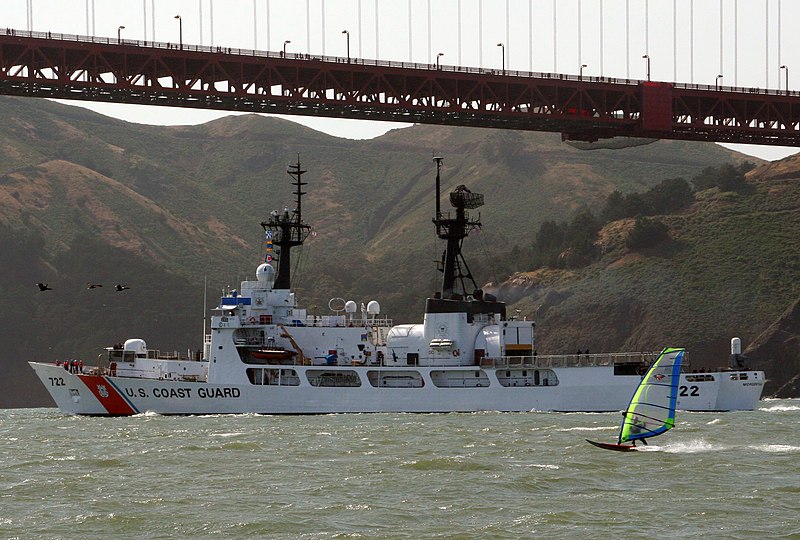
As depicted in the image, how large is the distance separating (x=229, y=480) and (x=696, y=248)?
89054 millimetres

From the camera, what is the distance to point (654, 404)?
39.3 metres

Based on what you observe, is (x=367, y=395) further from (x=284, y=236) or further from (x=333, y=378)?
(x=284, y=236)

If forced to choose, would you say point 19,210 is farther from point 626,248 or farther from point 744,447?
point 744,447

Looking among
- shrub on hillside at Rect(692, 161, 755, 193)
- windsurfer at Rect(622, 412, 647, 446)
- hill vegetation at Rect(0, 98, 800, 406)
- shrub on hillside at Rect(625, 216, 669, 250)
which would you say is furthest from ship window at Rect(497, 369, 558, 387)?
shrub on hillside at Rect(692, 161, 755, 193)

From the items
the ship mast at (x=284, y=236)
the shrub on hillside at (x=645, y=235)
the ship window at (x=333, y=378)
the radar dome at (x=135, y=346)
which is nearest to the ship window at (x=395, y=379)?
the ship window at (x=333, y=378)

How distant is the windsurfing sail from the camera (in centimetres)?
3878

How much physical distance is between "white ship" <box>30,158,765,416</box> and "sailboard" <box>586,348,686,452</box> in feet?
56.4

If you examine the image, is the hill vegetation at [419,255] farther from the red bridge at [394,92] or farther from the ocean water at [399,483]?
the ocean water at [399,483]

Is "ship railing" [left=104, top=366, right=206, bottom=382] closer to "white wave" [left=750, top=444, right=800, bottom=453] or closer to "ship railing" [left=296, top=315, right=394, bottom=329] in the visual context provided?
"ship railing" [left=296, top=315, right=394, bottom=329]

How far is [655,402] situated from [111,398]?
26.9 m

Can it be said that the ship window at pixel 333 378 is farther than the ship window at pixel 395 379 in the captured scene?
No

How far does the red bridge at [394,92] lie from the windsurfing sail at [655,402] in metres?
42.1

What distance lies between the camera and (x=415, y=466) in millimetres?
34594

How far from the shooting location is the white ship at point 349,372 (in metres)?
57.5
